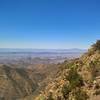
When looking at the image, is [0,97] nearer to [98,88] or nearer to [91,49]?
[91,49]

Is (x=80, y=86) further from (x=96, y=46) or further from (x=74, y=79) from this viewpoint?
(x=96, y=46)

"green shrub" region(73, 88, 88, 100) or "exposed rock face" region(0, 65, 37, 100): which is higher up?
"green shrub" region(73, 88, 88, 100)

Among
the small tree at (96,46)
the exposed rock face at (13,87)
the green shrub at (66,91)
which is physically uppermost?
the small tree at (96,46)

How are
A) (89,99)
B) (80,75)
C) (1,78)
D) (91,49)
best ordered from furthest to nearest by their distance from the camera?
(1,78), (91,49), (80,75), (89,99)

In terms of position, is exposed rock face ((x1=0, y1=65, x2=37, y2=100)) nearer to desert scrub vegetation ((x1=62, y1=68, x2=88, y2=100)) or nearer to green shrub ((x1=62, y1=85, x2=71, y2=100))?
desert scrub vegetation ((x1=62, y1=68, x2=88, y2=100))

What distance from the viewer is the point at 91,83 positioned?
870 inches

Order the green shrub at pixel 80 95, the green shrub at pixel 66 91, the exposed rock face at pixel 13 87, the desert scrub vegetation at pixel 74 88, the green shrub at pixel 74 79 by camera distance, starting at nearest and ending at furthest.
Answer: the green shrub at pixel 80 95 < the desert scrub vegetation at pixel 74 88 < the green shrub at pixel 66 91 < the green shrub at pixel 74 79 < the exposed rock face at pixel 13 87

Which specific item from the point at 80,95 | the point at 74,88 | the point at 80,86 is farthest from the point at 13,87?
the point at 80,95

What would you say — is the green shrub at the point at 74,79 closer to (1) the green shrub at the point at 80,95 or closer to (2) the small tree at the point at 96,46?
(1) the green shrub at the point at 80,95

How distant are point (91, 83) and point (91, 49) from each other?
10475mm

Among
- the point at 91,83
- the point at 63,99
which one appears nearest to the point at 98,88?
the point at 91,83

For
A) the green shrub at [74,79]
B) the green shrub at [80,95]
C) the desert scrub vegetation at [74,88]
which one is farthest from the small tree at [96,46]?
the green shrub at [80,95]

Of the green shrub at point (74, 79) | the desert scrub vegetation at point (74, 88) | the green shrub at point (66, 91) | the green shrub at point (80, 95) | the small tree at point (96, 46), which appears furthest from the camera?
the small tree at point (96, 46)

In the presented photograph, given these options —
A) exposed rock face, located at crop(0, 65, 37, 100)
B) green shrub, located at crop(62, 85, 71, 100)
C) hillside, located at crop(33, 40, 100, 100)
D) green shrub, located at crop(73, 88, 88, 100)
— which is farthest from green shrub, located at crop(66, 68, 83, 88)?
exposed rock face, located at crop(0, 65, 37, 100)
